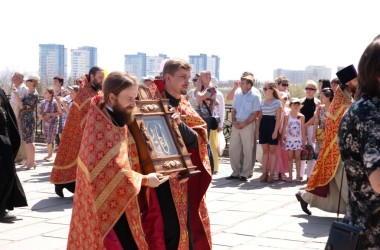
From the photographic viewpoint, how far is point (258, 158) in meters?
13.1

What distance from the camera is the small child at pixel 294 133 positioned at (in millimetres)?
11664

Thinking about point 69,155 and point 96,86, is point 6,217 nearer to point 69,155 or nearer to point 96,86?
point 69,155

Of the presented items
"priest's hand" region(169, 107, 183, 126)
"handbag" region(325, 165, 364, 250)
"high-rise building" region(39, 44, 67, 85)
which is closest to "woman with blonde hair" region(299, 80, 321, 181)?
"priest's hand" region(169, 107, 183, 126)

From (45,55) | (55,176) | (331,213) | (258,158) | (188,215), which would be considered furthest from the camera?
(45,55)

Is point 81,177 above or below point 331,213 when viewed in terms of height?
above

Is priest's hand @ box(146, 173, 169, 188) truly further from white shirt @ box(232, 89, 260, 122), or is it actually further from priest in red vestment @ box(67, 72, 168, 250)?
white shirt @ box(232, 89, 260, 122)

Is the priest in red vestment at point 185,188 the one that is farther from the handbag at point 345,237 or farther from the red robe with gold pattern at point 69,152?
the red robe with gold pattern at point 69,152

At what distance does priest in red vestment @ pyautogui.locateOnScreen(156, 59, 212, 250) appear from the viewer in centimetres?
508

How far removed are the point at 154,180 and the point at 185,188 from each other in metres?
0.66

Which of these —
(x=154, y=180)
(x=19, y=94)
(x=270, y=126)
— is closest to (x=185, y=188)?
(x=154, y=180)

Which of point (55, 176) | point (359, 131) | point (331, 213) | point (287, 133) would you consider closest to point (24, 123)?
point (55, 176)

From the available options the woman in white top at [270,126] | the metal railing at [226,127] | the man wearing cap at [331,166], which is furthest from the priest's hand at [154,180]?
the metal railing at [226,127]

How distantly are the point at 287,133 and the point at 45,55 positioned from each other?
61969 mm

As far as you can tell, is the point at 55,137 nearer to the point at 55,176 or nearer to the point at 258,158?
the point at 258,158
